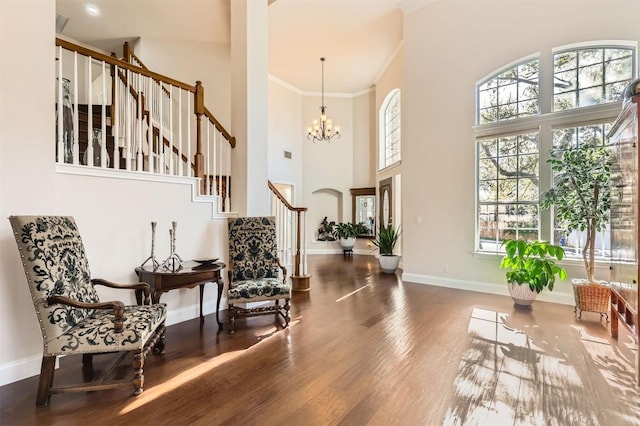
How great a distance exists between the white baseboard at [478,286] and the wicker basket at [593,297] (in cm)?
60

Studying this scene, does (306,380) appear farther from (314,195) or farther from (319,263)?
(314,195)

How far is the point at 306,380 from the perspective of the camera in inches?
90.1

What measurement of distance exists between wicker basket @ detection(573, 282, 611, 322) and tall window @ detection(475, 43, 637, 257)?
64 centimetres

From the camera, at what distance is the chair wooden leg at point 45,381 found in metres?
1.97

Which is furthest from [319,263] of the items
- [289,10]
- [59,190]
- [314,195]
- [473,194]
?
[59,190]

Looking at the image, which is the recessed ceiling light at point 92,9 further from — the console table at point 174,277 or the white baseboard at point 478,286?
the white baseboard at point 478,286

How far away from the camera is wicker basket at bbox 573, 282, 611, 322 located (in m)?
3.50

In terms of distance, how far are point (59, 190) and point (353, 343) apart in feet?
9.37

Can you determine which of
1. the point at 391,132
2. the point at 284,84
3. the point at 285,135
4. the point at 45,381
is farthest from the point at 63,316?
the point at 284,84

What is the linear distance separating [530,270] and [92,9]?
7.57 metres

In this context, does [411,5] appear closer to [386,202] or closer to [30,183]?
[386,202]

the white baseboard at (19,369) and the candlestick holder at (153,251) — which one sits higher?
the candlestick holder at (153,251)

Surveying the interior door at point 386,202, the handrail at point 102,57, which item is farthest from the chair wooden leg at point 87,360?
the interior door at point 386,202

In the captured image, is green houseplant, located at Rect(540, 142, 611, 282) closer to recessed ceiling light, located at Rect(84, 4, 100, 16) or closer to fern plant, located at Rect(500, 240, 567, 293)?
fern plant, located at Rect(500, 240, 567, 293)
